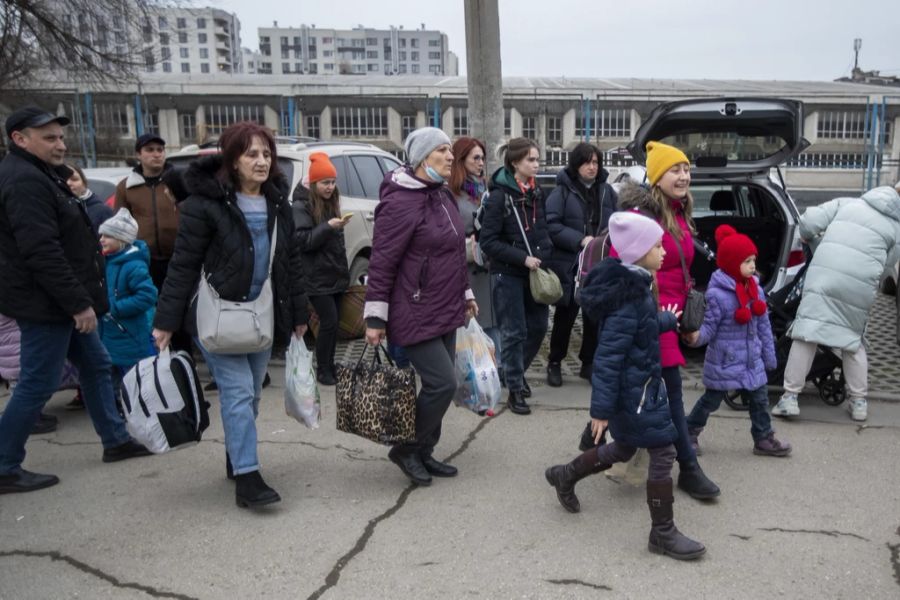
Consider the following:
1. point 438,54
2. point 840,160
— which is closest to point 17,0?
point 840,160

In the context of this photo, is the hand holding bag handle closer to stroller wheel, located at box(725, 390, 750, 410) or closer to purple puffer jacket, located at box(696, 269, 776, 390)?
purple puffer jacket, located at box(696, 269, 776, 390)

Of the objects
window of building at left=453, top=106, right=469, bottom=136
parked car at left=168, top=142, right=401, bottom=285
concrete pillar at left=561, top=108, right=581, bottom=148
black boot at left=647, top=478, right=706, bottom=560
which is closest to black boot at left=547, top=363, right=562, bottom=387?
parked car at left=168, top=142, right=401, bottom=285

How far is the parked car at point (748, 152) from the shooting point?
602 centimetres

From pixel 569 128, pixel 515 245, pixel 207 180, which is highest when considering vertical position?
pixel 569 128

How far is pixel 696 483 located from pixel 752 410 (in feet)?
2.67

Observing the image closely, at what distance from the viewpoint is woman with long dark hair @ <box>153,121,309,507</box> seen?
3.70 meters

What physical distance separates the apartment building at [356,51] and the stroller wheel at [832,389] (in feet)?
497

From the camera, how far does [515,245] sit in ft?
17.2

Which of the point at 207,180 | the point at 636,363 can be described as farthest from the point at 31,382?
the point at 636,363

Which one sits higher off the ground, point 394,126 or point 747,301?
point 394,126

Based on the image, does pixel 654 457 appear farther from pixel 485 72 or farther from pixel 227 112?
pixel 227 112

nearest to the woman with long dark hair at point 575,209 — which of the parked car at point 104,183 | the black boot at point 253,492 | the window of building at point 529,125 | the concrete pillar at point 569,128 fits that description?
the black boot at point 253,492

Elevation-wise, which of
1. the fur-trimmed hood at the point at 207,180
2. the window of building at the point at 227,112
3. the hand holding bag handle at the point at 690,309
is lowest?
the hand holding bag handle at the point at 690,309

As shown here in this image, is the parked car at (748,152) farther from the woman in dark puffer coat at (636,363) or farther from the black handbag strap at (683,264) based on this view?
the woman in dark puffer coat at (636,363)
